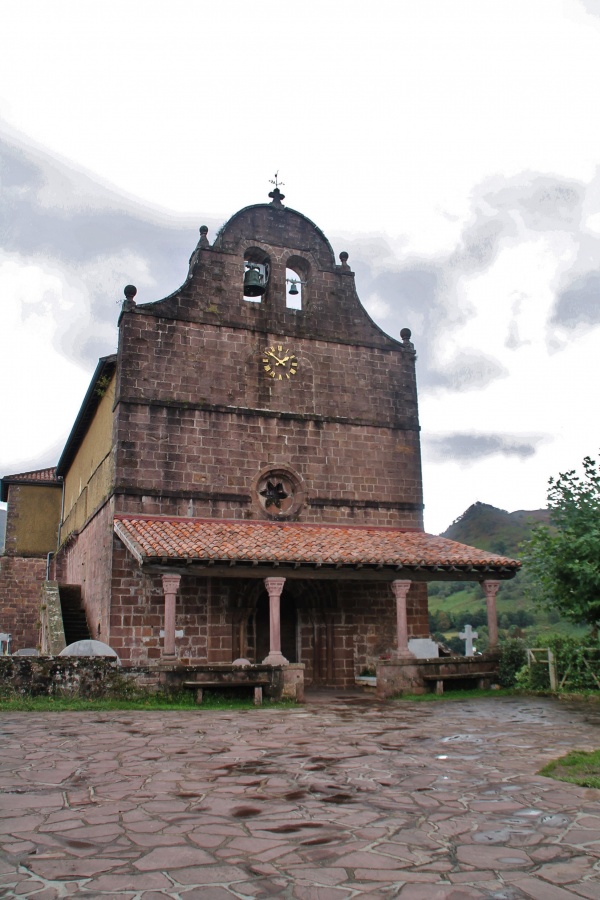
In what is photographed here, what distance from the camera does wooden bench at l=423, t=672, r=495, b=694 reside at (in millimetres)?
16195

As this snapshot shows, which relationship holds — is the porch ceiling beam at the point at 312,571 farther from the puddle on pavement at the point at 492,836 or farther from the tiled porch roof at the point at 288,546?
the puddle on pavement at the point at 492,836

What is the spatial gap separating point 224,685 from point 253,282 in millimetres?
10187

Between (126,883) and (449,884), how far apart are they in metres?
1.82

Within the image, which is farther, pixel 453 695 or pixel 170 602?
pixel 453 695

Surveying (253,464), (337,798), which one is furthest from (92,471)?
(337,798)

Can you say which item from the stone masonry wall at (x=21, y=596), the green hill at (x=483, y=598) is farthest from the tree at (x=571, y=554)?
the green hill at (x=483, y=598)

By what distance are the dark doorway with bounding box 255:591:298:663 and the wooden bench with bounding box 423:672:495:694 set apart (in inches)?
151

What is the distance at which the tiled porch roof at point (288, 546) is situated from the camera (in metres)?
15.4

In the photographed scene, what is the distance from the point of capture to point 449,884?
4.23 meters

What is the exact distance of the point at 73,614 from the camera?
20938mm

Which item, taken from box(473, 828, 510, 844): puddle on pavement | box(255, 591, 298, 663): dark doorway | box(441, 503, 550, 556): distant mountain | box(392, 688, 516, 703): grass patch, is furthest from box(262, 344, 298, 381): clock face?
box(441, 503, 550, 556): distant mountain

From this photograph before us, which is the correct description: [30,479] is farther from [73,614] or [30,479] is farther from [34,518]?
[73,614]

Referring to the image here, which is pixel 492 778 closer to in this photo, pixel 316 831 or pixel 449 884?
pixel 316 831

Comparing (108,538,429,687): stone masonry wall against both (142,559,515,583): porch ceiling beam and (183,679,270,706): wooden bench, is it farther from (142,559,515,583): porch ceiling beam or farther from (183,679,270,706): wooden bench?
(183,679,270,706): wooden bench
